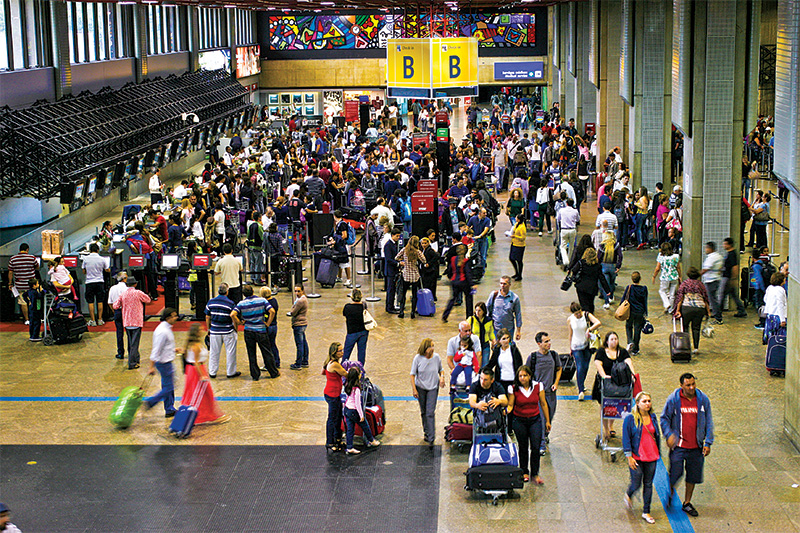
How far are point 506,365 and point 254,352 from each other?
4286 millimetres

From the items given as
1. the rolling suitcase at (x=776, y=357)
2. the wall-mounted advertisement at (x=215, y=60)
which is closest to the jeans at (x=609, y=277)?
the rolling suitcase at (x=776, y=357)

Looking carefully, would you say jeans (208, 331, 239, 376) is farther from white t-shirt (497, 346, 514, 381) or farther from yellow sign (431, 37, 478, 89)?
yellow sign (431, 37, 478, 89)

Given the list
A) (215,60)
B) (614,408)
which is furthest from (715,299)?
(215,60)

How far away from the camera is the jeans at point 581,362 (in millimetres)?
12766

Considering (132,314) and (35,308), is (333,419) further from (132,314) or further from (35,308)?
(35,308)

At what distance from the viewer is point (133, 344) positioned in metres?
14.8

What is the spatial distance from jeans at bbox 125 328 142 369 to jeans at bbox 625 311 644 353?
22.6ft

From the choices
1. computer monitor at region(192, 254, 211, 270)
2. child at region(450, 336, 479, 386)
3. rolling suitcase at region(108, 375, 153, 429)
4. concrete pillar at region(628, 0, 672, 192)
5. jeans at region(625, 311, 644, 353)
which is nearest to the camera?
child at region(450, 336, 479, 386)

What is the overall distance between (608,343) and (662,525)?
2111mm

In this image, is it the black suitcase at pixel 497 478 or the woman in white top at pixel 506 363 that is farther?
the woman in white top at pixel 506 363

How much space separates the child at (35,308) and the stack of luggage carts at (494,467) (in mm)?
8790

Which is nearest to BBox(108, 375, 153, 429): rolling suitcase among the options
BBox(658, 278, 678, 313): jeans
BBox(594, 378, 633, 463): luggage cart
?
BBox(594, 378, 633, 463): luggage cart

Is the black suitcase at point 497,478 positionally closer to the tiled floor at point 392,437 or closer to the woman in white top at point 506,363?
the tiled floor at point 392,437

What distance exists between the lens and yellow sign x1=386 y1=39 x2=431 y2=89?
21969 millimetres
